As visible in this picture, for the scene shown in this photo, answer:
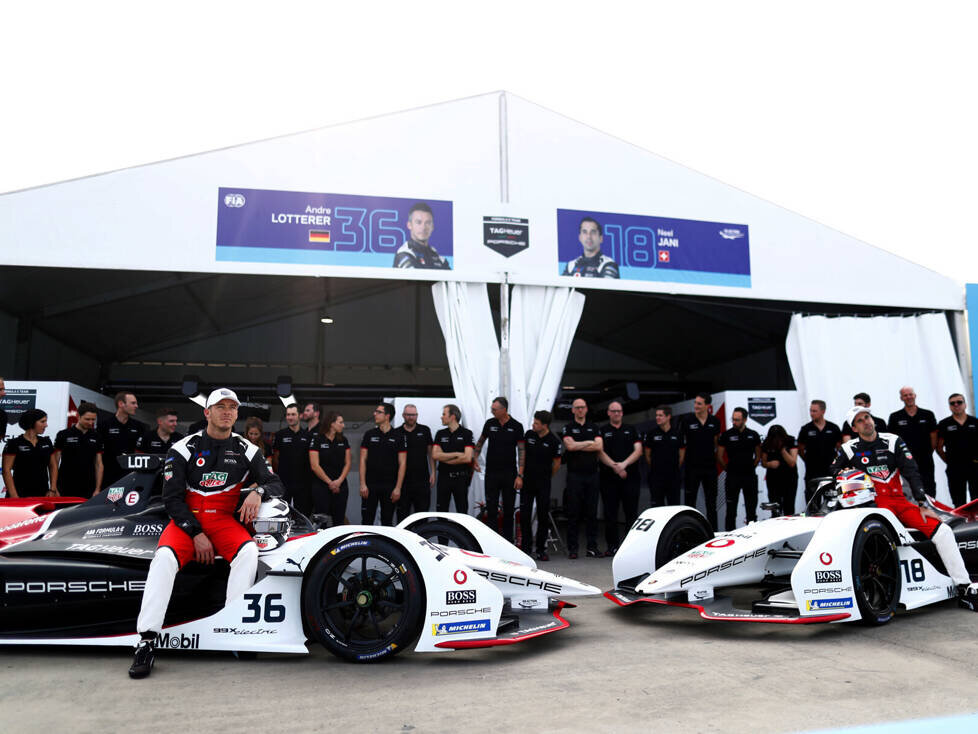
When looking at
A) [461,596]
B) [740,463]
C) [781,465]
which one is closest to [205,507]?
[461,596]

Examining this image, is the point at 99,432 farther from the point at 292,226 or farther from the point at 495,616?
the point at 495,616

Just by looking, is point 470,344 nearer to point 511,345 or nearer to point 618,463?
point 511,345

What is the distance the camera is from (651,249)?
A: 29.8 ft

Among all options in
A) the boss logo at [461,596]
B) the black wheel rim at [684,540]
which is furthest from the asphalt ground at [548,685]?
the black wheel rim at [684,540]

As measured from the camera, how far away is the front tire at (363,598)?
3713 millimetres

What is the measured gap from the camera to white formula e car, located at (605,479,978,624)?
163 inches

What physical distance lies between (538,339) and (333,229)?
109 inches

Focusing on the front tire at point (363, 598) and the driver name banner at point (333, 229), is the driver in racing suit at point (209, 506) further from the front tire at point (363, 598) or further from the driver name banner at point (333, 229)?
the driver name banner at point (333, 229)

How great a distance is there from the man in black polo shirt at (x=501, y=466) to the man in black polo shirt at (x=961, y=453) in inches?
202

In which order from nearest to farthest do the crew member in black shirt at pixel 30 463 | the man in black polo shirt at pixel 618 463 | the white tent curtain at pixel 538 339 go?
1. the crew member in black shirt at pixel 30 463
2. the man in black polo shirt at pixel 618 463
3. the white tent curtain at pixel 538 339

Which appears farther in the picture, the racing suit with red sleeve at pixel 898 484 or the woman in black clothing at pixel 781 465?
the woman in black clothing at pixel 781 465

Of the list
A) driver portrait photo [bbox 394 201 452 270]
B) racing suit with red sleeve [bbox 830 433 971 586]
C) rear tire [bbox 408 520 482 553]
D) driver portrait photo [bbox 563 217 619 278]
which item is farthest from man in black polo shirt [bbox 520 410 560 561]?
racing suit with red sleeve [bbox 830 433 971 586]

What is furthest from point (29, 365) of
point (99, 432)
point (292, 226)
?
point (292, 226)

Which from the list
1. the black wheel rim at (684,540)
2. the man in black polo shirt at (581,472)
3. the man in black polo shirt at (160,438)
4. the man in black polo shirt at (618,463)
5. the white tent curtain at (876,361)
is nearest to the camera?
the black wheel rim at (684,540)
